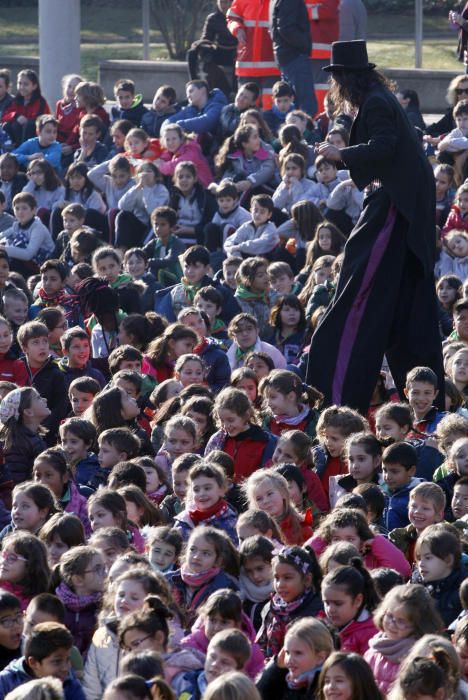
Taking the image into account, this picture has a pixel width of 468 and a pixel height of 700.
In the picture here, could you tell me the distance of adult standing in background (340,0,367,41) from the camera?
57.6 feet

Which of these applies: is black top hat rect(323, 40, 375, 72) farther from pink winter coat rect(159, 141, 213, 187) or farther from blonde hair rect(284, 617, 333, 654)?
pink winter coat rect(159, 141, 213, 187)

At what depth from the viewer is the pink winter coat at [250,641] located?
20.7 feet

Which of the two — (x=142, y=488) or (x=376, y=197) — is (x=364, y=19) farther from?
(x=142, y=488)

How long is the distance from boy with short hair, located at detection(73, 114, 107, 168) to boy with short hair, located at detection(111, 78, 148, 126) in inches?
27.9

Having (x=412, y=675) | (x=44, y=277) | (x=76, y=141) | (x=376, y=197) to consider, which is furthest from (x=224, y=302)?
(x=412, y=675)

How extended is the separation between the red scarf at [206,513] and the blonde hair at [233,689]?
244 centimetres

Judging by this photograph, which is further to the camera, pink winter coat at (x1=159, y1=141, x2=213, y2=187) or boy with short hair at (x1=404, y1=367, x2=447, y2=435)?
pink winter coat at (x1=159, y1=141, x2=213, y2=187)

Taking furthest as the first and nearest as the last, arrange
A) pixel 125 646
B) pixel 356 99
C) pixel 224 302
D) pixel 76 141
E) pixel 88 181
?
pixel 76 141
pixel 88 181
pixel 224 302
pixel 356 99
pixel 125 646

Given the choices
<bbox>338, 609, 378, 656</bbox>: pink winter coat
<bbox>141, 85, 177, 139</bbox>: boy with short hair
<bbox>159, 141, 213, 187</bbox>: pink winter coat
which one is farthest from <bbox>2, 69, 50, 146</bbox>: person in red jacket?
<bbox>338, 609, 378, 656</bbox>: pink winter coat

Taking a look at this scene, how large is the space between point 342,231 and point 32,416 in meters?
5.17

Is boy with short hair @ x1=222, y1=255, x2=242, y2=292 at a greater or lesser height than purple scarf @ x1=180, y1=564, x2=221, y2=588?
lesser

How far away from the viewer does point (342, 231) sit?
1412cm

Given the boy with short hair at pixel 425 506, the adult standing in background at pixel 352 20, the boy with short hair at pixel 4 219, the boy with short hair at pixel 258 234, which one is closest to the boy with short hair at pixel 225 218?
the boy with short hair at pixel 258 234

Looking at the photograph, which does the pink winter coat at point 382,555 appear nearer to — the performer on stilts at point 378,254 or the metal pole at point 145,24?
the performer on stilts at point 378,254
